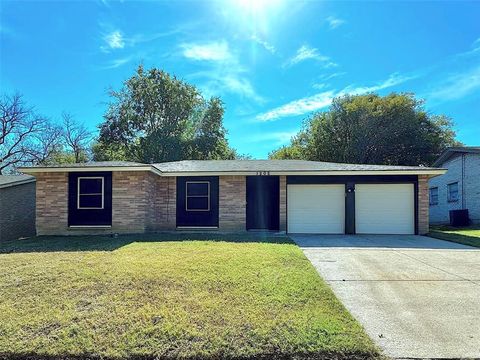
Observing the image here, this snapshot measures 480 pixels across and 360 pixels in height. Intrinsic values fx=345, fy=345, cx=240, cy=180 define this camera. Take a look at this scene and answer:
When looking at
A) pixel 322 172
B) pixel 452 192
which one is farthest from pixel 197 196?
pixel 452 192

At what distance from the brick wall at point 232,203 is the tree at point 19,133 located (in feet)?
77.7

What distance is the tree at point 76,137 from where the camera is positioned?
34.2m

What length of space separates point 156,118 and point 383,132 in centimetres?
1981

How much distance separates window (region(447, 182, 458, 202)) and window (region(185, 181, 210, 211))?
52.1 ft

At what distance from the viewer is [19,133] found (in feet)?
97.4

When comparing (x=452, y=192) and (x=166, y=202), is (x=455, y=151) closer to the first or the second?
(x=452, y=192)

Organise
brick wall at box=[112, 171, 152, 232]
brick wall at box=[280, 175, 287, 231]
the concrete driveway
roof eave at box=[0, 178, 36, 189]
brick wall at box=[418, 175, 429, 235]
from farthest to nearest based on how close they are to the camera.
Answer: roof eave at box=[0, 178, 36, 189], brick wall at box=[280, 175, 287, 231], brick wall at box=[418, 175, 429, 235], brick wall at box=[112, 171, 152, 232], the concrete driveway

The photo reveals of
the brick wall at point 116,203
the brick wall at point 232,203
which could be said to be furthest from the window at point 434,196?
the brick wall at point 116,203

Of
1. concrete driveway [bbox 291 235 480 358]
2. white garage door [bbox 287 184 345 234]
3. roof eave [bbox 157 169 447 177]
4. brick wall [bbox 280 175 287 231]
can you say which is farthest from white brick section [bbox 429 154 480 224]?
brick wall [bbox 280 175 287 231]

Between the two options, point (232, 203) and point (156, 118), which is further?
point (156, 118)

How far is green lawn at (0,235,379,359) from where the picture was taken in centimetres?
370

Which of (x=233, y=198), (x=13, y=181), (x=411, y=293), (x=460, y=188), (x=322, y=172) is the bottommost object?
(x=411, y=293)

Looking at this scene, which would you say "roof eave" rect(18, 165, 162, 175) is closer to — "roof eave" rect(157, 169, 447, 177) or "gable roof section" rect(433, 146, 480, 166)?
"roof eave" rect(157, 169, 447, 177)

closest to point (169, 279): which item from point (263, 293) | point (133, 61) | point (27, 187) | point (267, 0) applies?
point (263, 293)
